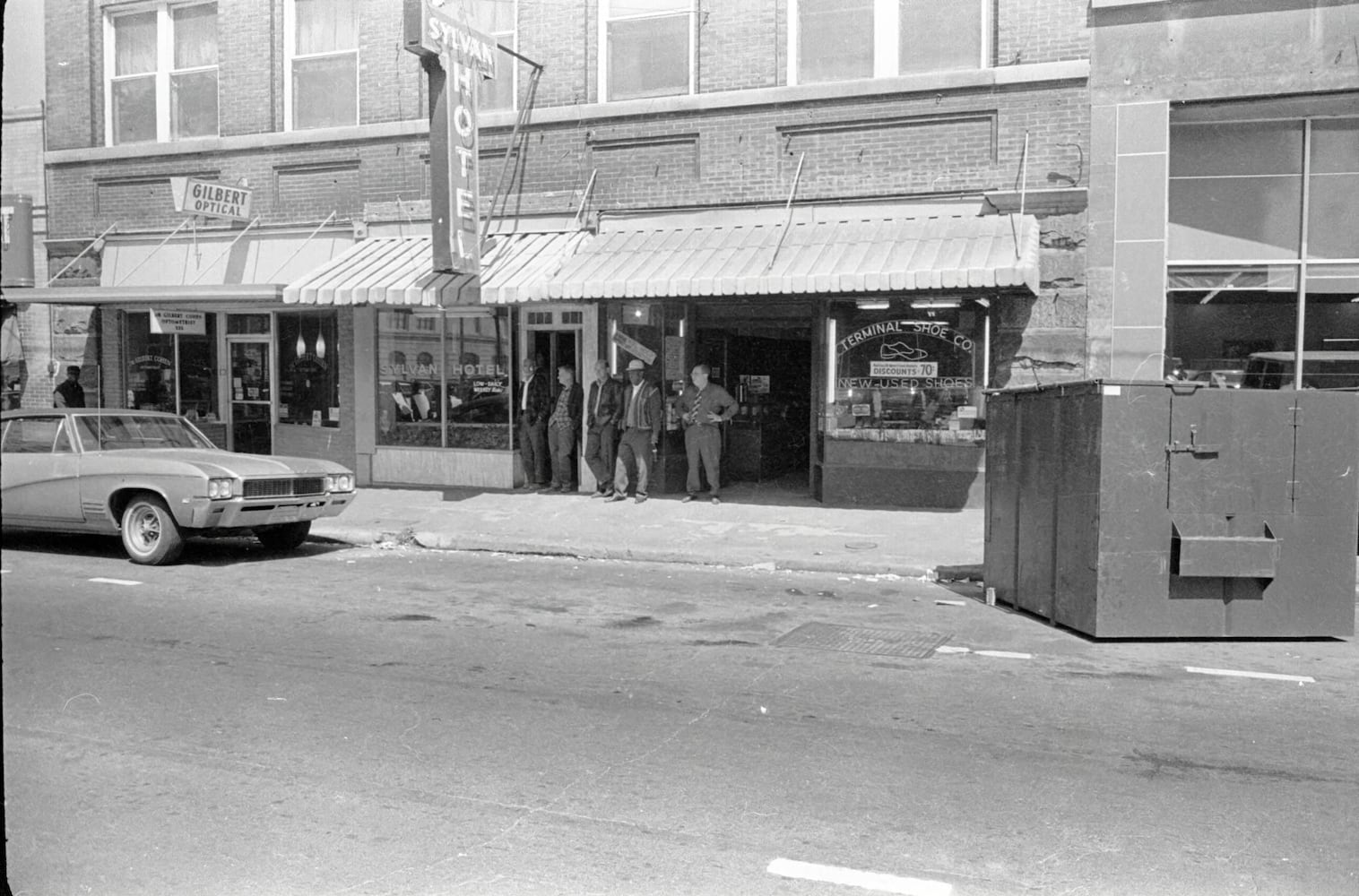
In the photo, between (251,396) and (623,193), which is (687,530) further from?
(251,396)

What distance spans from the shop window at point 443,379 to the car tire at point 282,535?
4731 millimetres

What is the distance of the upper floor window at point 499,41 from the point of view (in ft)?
51.1

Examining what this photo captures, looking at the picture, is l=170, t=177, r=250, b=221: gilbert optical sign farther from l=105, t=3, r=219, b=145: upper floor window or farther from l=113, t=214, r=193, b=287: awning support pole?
l=105, t=3, r=219, b=145: upper floor window

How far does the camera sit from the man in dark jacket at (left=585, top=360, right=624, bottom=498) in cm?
1457

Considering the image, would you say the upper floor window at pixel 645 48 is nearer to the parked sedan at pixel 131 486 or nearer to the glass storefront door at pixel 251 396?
the glass storefront door at pixel 251 396

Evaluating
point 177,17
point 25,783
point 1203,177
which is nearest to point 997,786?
point 25,783

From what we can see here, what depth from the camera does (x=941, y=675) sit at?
683cm

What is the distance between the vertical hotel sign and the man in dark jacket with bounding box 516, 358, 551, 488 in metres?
1.94

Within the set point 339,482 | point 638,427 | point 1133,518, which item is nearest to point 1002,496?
point 1133,518

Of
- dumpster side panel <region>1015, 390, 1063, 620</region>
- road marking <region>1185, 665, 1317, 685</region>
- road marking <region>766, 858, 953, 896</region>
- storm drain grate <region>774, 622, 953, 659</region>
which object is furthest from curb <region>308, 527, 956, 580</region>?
road marking <region>766, 858, 953, 896</region>

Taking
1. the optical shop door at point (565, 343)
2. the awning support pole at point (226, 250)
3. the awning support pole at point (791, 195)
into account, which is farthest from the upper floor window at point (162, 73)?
the awning support pole at point (791, 195)

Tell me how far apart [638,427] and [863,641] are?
6939mm

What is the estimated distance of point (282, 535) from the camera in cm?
1156

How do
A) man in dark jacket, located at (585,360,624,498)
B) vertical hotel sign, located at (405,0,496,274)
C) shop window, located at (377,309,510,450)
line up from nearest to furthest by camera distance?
vertical hotel sign, located at (405,0,496,274) → man in dark jacket, located at (585,360,624,498) → shop window, located at (377,309,510,450)
